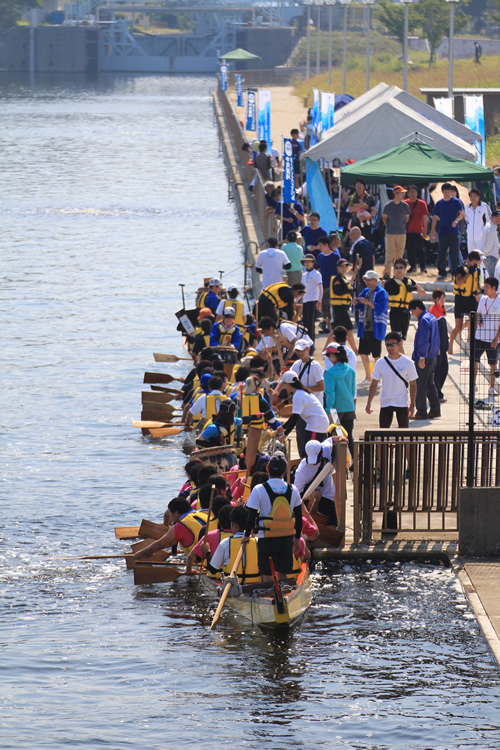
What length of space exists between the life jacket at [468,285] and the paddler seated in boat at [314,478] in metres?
7.61

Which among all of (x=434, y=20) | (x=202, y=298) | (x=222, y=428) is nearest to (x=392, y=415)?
(x=222, y=428)

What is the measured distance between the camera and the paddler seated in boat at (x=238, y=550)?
497 inches

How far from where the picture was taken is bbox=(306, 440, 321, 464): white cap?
13.7 meters

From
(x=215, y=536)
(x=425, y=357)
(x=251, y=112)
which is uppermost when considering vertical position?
(x=251, y=112)

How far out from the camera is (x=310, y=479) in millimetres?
13922

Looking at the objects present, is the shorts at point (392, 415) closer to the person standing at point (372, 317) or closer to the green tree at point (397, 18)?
the person standing at point (372, 317)

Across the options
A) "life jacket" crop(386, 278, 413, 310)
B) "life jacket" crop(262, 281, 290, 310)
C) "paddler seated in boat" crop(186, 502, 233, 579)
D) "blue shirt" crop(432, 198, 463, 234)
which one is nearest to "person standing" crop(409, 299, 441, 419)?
"life jacket" crop(386, 278, 413, 310)

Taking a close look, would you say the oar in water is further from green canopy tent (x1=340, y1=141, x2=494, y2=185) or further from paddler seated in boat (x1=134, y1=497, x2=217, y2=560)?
paddler seated in boat (x1=134, y1=497, x2=217, y2=560)

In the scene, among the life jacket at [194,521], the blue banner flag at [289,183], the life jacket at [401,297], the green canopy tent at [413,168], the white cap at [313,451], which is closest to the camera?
the white cap at [313,451]

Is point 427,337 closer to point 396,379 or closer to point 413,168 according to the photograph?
point 396,379

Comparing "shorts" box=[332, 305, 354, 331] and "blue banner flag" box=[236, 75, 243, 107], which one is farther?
"blue banner flag" box=[236, 75, 243, 107]

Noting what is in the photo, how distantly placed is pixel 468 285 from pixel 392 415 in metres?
5.41

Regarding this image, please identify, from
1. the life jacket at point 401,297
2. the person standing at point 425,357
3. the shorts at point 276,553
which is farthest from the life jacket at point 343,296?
the shorts at point 276,553

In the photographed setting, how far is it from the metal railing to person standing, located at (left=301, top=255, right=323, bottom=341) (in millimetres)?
8115
